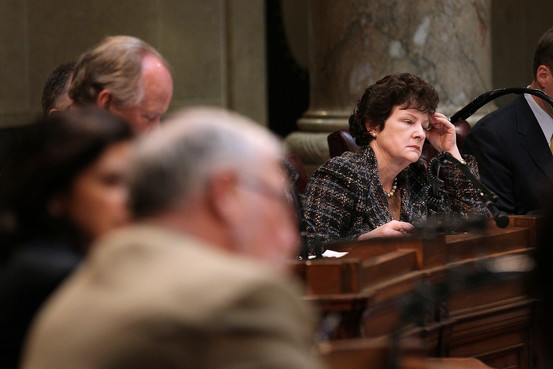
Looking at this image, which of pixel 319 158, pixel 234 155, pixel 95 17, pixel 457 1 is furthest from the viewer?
pixel 95 17

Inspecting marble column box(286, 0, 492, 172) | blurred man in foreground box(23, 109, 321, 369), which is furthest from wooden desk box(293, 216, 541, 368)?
marble column box(286, 0, 492, 172)

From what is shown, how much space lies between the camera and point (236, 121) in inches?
70.2

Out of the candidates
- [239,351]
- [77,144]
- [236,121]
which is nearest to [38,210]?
[77,144]

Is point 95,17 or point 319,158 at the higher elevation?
point 95,17

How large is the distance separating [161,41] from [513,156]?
3755mm

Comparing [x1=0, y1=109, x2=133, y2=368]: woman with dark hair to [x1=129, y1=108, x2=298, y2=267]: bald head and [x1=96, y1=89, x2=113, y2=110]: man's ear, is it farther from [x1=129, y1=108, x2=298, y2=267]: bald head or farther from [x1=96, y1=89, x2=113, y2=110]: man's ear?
[x1=96, y1=89, x2=113, y2=110]: man's ear

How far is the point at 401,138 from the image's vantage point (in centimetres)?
462

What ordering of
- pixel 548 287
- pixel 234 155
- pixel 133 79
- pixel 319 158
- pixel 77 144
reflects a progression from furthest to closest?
pixel 319 158
pixel 133 79
pixel 548 287
pixel 77 144
pixel 234 155

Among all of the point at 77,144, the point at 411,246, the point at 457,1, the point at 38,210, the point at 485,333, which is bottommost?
the point at 485,333

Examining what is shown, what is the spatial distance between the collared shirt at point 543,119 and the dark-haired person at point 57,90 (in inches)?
95.6

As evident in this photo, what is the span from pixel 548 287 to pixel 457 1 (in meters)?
3.98

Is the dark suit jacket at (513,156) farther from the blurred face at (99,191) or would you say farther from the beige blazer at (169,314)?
the beige blazer at (169,314)

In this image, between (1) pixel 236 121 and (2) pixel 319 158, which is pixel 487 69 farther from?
(1) pixel 236 121

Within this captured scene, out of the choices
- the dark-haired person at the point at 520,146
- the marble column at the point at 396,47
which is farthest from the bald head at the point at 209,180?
the marble column at the point at 396,47
